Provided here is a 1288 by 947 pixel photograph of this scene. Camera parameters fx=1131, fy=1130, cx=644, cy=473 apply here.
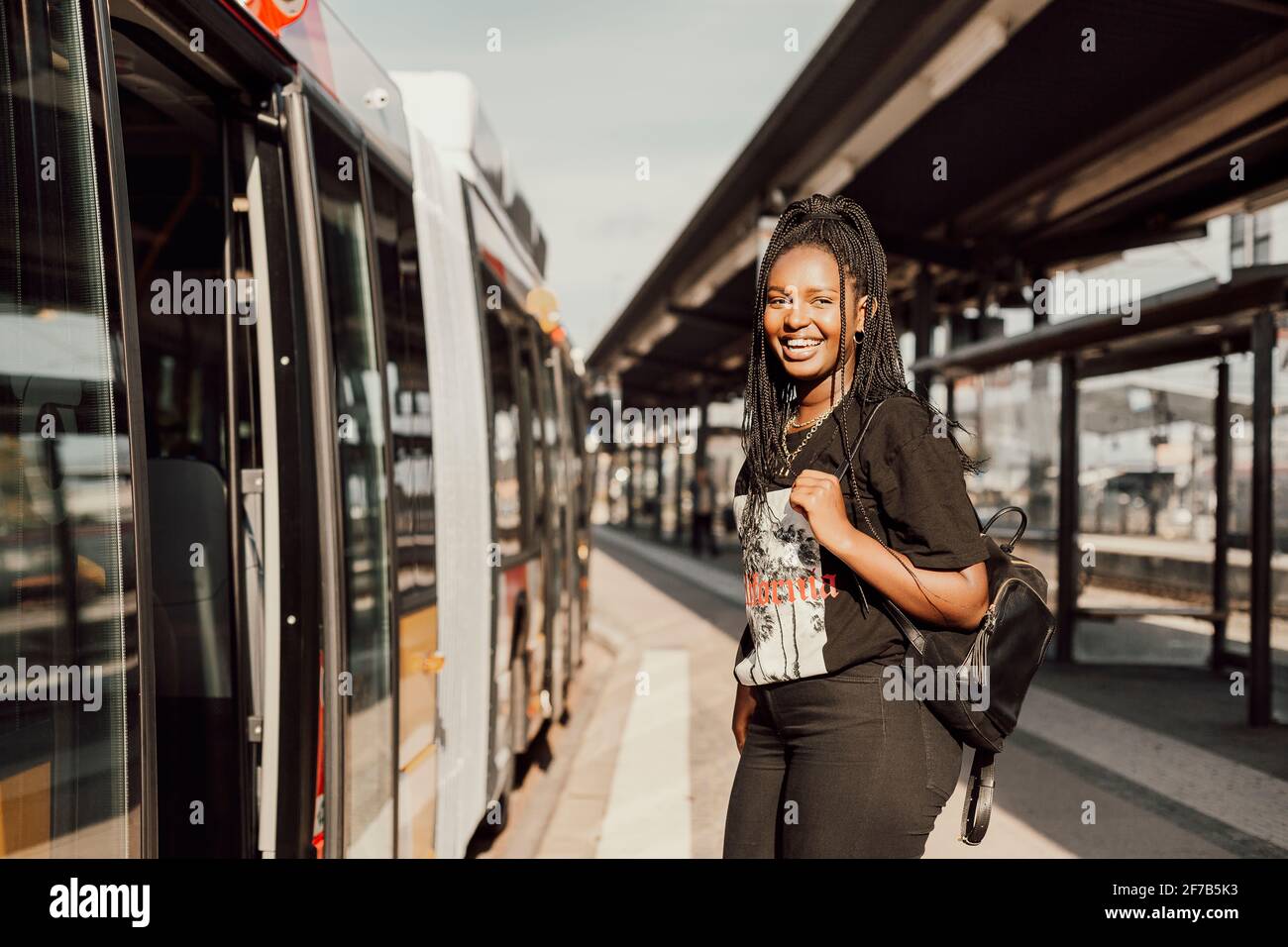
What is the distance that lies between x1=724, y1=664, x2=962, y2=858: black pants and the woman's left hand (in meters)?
0.26

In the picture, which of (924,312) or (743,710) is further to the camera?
(924,312)

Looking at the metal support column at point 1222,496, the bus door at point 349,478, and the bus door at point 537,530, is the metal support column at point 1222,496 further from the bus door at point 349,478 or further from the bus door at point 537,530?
the bus door at point 349,478

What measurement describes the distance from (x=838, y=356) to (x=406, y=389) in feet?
6.33

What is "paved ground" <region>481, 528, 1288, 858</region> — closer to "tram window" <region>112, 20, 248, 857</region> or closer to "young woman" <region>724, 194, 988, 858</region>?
"tram window" <region>112, 20, 248, 857</region>

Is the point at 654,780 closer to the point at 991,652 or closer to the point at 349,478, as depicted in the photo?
the point at 349,478

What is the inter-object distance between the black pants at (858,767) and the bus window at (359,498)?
1.45m

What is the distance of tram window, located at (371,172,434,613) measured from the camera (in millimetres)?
3408

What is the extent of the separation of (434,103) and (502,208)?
1274mm

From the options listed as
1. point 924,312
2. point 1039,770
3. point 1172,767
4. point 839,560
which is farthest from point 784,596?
point 924,312

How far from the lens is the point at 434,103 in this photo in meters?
4.86

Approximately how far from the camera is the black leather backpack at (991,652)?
184 centimetres

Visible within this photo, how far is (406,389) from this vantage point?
11.8 ft

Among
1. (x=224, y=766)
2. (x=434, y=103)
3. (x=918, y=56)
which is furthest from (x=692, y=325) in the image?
(x=224, y=766)
